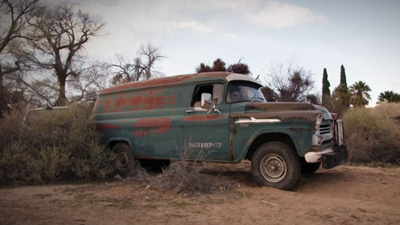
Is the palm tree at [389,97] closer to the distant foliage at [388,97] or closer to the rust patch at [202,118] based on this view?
the distant foliage at [388,97]

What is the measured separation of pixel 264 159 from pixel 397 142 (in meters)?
6.49

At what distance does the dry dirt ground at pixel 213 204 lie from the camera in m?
3.79

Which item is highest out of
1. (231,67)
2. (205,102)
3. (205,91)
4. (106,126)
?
(231,67)

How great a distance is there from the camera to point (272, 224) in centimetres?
358

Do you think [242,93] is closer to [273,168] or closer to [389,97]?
[273,168]

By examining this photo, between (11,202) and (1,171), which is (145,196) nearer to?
(11,202)

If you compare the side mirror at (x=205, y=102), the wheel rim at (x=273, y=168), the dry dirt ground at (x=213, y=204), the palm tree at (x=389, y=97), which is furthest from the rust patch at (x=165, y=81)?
the palm tree at (x=389, y=97)

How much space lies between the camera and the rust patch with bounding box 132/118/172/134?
21.6 ft

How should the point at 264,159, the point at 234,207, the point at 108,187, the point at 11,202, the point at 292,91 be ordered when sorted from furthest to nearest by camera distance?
the point at 292,91
the point at 108,187
the point at 264,159
the point at 11,202
the point at 234,207

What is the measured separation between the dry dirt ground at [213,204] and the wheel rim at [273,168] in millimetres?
247

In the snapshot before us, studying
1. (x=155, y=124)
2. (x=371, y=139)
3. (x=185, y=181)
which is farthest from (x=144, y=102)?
(x=371, y=139)

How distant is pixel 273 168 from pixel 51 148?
16.3 ft

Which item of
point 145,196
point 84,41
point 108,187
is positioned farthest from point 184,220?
point 84,41

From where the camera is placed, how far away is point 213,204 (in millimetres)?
4531
